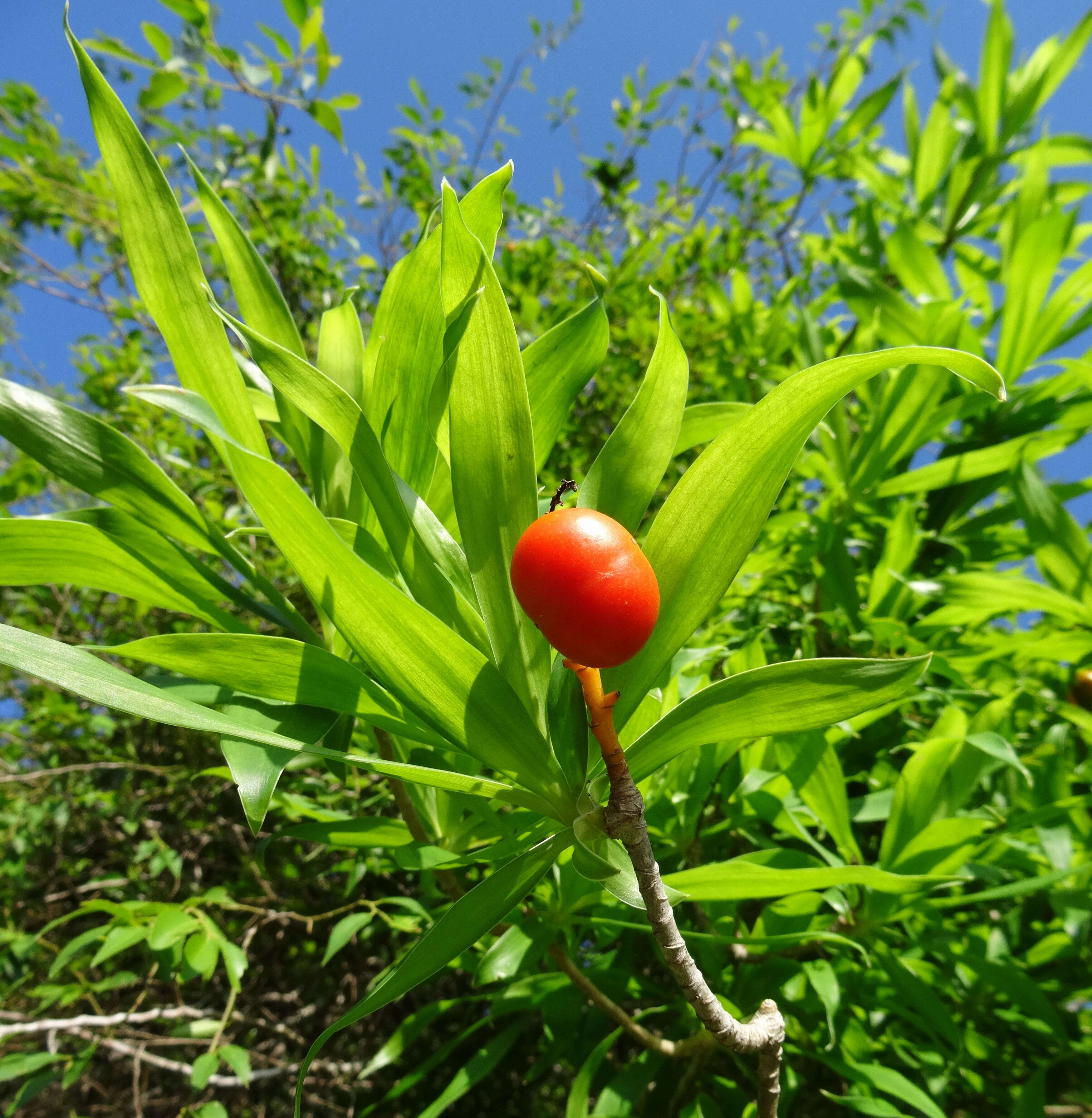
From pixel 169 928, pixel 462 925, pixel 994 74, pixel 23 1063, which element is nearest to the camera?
pixel 462 925

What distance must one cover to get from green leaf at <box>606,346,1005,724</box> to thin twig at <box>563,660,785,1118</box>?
7 cm

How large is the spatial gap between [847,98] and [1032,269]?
43.9 inches

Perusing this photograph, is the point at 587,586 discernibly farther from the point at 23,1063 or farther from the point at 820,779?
the point at 23,1063

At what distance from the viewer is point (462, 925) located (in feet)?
1.81

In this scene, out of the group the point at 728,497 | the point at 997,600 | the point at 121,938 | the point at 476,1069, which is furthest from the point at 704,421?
the point at 121,938

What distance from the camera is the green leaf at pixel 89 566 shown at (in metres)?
0.61

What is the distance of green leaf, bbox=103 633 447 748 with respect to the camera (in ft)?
1.86

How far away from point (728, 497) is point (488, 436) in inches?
7.6

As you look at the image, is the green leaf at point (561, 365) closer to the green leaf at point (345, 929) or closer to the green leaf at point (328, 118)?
the green leaf at point (345, 929)

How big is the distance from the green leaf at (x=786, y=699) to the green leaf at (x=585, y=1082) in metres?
0.67

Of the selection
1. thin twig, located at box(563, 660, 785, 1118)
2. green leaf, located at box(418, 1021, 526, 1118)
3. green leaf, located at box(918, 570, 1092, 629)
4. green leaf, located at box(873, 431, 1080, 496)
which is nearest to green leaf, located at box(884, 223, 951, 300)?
green leaf, located at box(873, 431, 1080, 496)

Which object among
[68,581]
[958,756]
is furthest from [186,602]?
[958,756]

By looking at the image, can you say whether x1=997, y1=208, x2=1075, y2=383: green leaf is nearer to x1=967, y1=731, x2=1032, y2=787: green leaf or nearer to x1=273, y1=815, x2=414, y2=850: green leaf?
x1=967, y1=731, x2=1032, y2=787: green leaf

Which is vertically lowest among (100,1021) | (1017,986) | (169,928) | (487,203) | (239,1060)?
(100,1021)
